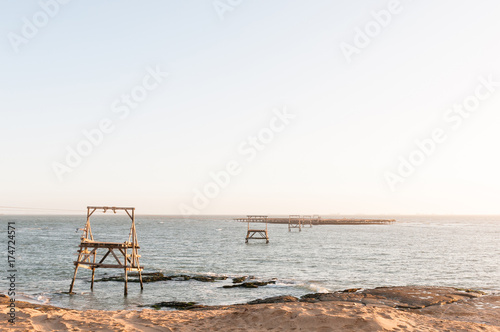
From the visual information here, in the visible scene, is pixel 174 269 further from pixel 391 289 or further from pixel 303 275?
pixel 391 289

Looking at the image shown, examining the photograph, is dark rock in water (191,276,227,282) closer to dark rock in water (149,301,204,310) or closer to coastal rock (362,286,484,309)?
dark rock in water (149,301,204,310)

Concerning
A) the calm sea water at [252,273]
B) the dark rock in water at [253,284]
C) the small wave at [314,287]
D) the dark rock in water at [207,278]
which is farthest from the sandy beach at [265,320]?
the dark rock in water at [207,278]

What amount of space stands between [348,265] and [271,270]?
8.27 meters

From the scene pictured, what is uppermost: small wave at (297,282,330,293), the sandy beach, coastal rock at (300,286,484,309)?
the sandy beach

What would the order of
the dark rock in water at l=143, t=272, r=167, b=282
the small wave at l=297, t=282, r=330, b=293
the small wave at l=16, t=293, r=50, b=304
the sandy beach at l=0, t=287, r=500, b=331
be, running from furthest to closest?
the dark rock in water at l=143, t=272, r=167, b=282, the small wave at l=297, t=282, r=330, b=293, the small wave at l=16, t=293, r=50, b=304, the sandy beach at l=0, t=287, r=500, b=331

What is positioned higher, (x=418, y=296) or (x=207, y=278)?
(x=418, y=296)

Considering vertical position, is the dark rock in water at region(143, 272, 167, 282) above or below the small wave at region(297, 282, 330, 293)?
above

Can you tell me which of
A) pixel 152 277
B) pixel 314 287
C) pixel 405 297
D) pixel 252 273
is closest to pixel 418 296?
pixel 405 297

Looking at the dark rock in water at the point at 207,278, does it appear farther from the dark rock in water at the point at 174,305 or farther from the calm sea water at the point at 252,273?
the dark rock in water at the point at 174,305

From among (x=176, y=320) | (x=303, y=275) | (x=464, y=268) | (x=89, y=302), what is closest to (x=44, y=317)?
(x=176, y=320)

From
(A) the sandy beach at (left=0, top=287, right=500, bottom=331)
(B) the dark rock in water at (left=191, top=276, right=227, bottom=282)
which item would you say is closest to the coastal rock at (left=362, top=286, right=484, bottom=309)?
(A) the sandy beach at (left=0, top=287, right=500, bottom=331)

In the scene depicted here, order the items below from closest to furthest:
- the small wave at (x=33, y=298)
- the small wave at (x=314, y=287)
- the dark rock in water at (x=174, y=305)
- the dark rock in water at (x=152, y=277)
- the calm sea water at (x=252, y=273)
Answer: the dark rock in water at (x=174, y=305) → the small wave at (x=33, y=298) → the calm sea water at (x=252, y=273) → the small wave at (x=314, y=287) → the dark rock in water at (x=152, y=277)

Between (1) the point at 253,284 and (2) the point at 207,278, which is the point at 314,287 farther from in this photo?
(2) the point at 207,278

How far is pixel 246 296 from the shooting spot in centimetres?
2380
